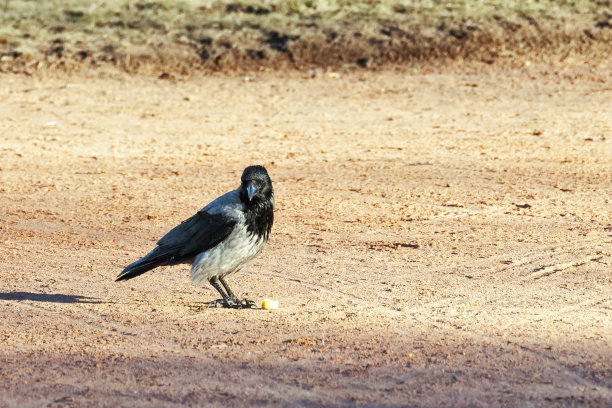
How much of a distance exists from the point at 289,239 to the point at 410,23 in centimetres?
1115

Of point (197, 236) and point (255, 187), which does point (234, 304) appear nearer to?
point (197, 236)

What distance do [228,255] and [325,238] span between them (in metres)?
2.52

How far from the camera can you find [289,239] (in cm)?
873

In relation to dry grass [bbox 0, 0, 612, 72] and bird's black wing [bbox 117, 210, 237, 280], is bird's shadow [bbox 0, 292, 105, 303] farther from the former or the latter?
dry grass [bbox 0, 0, 612, 72]

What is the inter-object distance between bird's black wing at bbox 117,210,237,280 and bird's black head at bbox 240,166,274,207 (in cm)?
21

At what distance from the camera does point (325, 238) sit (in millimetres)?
8734

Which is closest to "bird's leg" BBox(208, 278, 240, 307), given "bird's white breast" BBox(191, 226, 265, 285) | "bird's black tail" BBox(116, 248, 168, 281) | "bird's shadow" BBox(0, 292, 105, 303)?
"bird's white breast" BBox(191, 226, 265, 285)

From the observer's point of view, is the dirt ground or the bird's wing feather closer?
the dirt ground

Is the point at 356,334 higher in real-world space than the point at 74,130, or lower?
higher

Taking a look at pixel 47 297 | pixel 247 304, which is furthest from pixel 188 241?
pixel 47 297

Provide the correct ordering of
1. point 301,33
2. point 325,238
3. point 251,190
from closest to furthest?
point 251,190
point 325,238
point 301,33

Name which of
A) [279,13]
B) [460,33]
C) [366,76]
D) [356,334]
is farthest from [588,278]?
[279,13]

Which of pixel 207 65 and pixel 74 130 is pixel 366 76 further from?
pixel 74 130

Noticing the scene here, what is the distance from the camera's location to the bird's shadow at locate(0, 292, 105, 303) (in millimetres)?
6812
